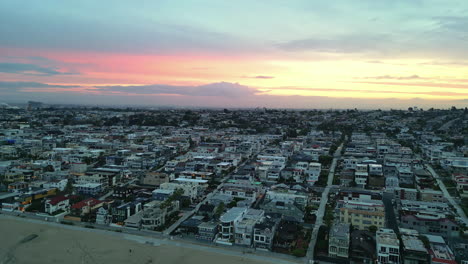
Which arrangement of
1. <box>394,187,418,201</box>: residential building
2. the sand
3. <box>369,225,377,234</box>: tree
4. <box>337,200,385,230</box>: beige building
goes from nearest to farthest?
the sand, <box>369,225,377,234</box>: tree, <box>337,200,385,230</box>: beige building, <box>394,187,418,201</box>: residential building

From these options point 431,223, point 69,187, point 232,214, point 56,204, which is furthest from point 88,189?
point 431,223

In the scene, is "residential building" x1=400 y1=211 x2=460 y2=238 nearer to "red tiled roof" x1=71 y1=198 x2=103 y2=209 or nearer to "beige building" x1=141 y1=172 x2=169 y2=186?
"beige building" x1=141 y1=172 x2=169 y2=186

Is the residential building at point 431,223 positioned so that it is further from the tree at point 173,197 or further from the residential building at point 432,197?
the tree at point 173,197

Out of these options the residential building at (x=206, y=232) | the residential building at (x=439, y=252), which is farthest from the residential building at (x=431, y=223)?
the residential building at (x=206, y=232)

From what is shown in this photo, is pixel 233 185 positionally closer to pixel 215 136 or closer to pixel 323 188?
pixel 323 188

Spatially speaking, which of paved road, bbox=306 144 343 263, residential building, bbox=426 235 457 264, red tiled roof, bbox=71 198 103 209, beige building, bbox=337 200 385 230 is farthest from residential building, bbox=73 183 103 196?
residential building, bbox=426 235 457 264

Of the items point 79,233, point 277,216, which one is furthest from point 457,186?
point 79,233

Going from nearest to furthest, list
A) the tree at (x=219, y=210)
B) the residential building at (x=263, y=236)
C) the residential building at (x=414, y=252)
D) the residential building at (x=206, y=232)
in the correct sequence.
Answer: the residential building at (x=414, y=252), the residential building at (x=263, y=236), the residential building at (x=206, y=232), the tree at (x=219, y=210)

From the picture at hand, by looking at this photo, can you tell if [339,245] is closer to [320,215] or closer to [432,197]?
[320,215]

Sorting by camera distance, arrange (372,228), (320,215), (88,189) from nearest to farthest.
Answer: (372,228) < (320,215) < (88,189)
